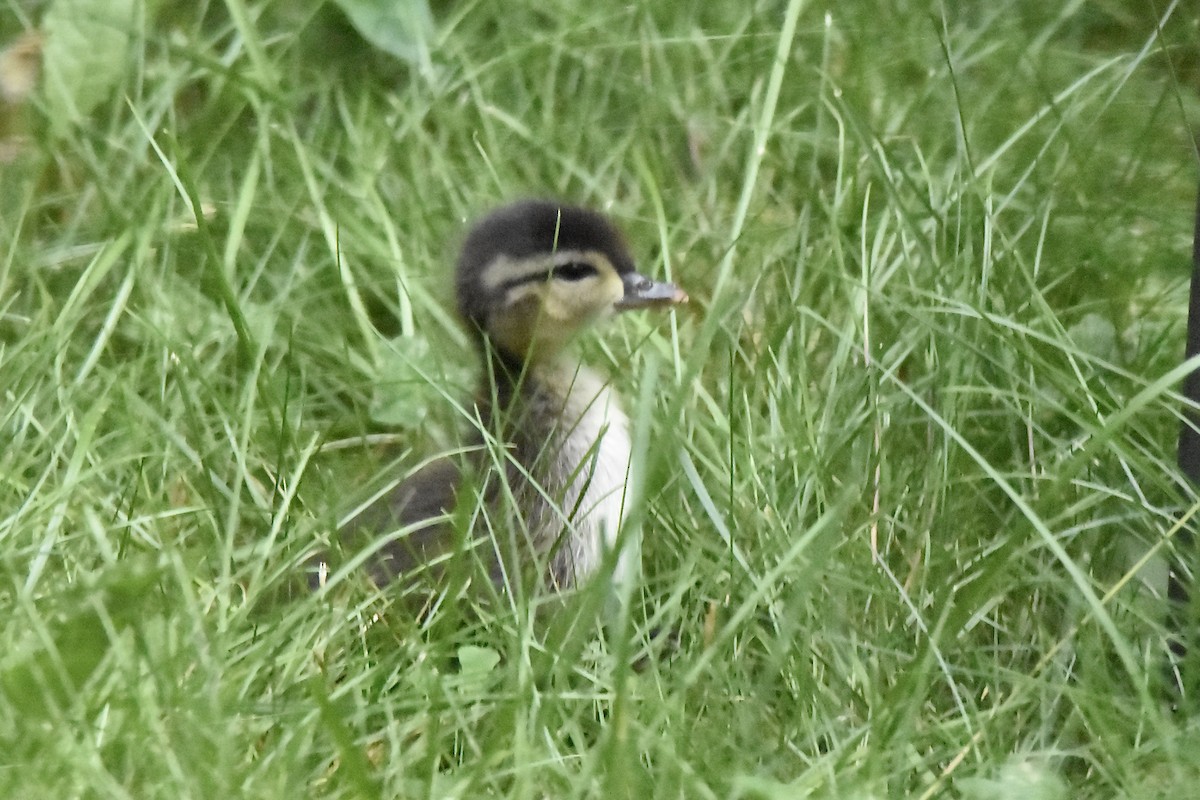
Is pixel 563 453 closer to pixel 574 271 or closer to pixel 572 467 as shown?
pixel 572 467

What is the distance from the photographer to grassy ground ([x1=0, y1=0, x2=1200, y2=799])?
198 centimetres

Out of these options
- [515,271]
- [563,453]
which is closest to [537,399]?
[563,453]

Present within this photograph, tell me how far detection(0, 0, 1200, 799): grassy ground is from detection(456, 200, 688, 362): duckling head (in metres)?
0.13

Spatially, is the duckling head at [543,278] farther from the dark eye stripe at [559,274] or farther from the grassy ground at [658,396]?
the grassy ground at [658,396]

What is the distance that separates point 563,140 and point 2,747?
1846mm

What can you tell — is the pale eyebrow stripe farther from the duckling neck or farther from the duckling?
the duckling neck

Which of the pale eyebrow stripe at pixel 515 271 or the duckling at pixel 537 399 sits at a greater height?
the pale eyebrow stripe at pixel 515 271

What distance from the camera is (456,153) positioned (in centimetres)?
346

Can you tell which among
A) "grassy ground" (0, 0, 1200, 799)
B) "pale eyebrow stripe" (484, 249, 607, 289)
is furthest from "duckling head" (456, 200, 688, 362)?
"grassy ground" (0, 0, 1200, 799)

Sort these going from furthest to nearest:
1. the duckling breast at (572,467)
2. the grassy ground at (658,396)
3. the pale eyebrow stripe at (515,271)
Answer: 1. the pale eyebrow stripe at (515,271)
2. the duckling breast at (572,467)
3. the grassy ground at (658,396)

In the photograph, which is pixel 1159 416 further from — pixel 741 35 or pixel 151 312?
pixel 151 312

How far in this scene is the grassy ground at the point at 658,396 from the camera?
198 centimetres

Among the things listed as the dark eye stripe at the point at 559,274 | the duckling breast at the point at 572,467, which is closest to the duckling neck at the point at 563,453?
the duckling breast at the point at 572,467

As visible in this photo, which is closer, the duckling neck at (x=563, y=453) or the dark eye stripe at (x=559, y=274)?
the duckling neck at (x=563, y=453)
